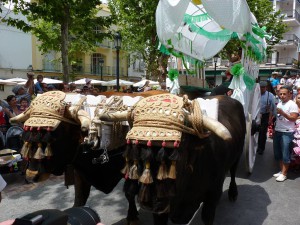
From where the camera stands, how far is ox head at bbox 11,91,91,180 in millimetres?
2688

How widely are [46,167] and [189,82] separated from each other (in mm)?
3851

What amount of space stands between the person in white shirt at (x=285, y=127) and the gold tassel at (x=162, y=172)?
3824 mm

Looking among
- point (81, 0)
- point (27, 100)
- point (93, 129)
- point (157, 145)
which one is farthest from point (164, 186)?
point (81, 0)

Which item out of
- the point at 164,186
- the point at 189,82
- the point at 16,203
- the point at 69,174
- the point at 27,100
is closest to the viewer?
the point at 164,186

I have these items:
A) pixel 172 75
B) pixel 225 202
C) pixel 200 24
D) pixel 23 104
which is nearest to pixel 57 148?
pixel 225 202

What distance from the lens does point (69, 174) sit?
3455mm

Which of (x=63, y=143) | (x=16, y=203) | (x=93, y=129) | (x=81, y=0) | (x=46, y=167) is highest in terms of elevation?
(x=81, y=0)

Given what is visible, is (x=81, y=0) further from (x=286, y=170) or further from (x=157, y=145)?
(x=157, y=145)

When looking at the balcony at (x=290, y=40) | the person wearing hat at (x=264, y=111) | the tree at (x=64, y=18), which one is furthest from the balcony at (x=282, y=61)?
the person wearing hat at (x=264, y=111)

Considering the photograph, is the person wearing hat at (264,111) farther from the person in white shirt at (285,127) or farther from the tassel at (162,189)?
the tassel at (162,189)

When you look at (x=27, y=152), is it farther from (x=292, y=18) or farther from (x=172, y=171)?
(x=292, y=18)

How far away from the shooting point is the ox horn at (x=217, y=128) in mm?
2215

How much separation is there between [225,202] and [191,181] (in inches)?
81.7

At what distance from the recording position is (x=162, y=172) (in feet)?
7.00
